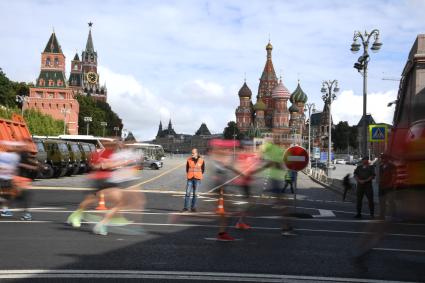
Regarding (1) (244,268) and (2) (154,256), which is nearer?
(1) (244,268)

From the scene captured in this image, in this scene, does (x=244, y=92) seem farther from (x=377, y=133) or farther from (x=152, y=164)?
(x=377, y=133)

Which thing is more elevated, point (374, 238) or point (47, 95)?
point (47, 95)

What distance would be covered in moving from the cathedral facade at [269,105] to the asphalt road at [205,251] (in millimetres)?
151094

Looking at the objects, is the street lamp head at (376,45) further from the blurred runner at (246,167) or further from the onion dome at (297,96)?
the onion dome at (297,96)

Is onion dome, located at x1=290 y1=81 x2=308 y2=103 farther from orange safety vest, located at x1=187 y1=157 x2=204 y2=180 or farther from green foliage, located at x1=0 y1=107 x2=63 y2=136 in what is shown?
orange safety vest, located at x1=187 y1=157 x2=204 y2=180

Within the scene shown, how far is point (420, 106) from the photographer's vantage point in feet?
43.4

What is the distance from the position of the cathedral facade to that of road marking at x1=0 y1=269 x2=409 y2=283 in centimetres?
15600

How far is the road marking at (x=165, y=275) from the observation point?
22.4 ft

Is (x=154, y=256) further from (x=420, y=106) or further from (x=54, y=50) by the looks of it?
(x=54, y=50)

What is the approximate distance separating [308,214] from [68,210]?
6.47m

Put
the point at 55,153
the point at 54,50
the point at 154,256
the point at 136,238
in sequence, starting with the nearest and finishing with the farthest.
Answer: the point at 154,256, the point at 136,238, the point at 55,153, the point at 54,50

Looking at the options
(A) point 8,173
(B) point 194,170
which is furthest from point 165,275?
(B) point 194,170

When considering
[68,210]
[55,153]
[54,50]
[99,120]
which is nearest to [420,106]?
[68,210]

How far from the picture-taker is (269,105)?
596 ft
